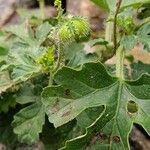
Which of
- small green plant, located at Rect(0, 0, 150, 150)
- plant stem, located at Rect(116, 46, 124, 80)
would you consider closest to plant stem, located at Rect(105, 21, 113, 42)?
small green plant, located at Rect(0, 0, 150, 150)

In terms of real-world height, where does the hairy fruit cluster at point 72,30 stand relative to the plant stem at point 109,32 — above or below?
above

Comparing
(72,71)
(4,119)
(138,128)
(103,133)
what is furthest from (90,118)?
(138,128)

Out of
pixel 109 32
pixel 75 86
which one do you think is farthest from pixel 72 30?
pixel 109 32

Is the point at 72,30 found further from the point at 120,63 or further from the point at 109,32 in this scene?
the point at 109,32

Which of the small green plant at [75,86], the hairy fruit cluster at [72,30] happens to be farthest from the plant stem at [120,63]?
the hairy fruit cluster at [72,30]

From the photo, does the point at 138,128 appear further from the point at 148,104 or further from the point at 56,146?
the point at 148,104

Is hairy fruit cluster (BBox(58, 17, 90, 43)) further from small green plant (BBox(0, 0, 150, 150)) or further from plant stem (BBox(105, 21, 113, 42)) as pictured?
plant stem (BBox(105, 21, 113, 42))

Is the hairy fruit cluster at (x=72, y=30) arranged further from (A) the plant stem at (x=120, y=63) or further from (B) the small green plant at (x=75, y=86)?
(A) the plant stem at (x=120, y=63)
